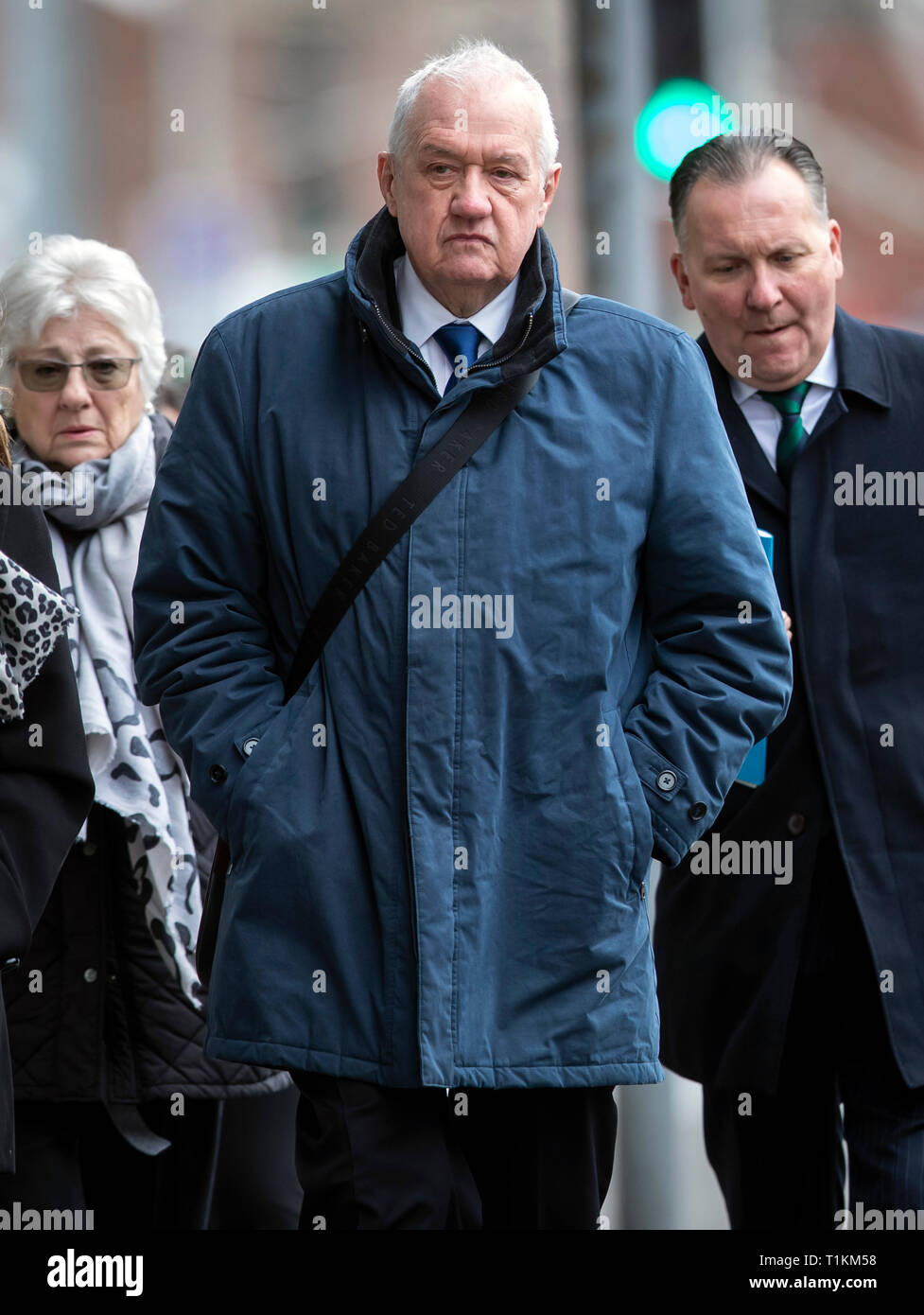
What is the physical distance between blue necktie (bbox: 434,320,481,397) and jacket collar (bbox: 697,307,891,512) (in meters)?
0.82

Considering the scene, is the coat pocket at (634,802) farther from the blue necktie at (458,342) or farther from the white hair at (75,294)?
the white hair at (75,294)

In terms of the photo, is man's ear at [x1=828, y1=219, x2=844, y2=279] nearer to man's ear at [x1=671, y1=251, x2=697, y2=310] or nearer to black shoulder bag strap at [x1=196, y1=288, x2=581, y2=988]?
man's ear at [x1=671, y1=251, x2=697, y2=310]

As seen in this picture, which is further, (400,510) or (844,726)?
(844,726)

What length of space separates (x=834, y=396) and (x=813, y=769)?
76 centimetres

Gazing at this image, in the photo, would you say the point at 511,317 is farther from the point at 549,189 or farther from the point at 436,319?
the point at 549,189

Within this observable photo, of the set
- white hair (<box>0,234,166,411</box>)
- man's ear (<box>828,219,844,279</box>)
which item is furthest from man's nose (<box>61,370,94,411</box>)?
man's ear (<box>828,219,844,279</box>)

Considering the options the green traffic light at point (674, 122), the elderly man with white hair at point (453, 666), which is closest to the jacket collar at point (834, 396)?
the elderly man with white hair at point (453, 666)

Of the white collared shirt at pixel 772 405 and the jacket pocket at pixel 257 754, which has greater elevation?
the white collared shirt at pixel 772 405

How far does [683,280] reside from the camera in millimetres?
4766

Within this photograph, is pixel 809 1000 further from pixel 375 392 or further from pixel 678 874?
pixel 375 392

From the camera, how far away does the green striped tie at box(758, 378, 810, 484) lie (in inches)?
179

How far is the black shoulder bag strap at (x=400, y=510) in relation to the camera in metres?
3.71

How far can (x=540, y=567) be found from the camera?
371cm

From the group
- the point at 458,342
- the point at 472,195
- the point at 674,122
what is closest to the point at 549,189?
the point at 472,195
